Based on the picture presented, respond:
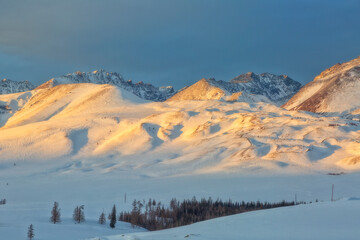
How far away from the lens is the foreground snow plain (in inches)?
689

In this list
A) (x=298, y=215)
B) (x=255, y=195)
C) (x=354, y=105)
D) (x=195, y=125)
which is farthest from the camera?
(x=354, y=105)

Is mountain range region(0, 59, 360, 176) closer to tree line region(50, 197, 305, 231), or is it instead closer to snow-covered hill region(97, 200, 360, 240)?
tree line region(50, 197, 305, 231)

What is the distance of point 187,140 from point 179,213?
4516cm

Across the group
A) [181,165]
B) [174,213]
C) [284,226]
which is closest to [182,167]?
[181,165]

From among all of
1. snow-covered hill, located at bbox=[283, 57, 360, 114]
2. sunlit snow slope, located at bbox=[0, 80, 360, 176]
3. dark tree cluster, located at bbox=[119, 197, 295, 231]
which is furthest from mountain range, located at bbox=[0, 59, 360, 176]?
snow-covered hill, located at bbox=[283, 57, 360, 114]

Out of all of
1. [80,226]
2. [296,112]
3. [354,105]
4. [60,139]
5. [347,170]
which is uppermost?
[354,105]

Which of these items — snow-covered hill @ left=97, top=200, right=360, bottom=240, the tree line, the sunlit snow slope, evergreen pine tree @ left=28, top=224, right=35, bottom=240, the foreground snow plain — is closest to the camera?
snow-covered hill @ left=97, top=200, right=360, bottom=240

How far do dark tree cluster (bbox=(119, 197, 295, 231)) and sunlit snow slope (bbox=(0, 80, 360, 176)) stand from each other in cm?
2201

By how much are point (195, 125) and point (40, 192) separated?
1658 inches

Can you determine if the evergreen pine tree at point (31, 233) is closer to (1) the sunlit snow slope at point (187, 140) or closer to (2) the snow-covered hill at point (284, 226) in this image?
(2) the snow-covered hill at point (284, 226)

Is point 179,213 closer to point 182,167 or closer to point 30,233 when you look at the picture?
point 30,233

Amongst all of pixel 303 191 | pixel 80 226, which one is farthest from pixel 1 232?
pixel 303 191

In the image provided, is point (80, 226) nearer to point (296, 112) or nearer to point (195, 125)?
point (195, 125)

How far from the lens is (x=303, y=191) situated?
45969 mm
